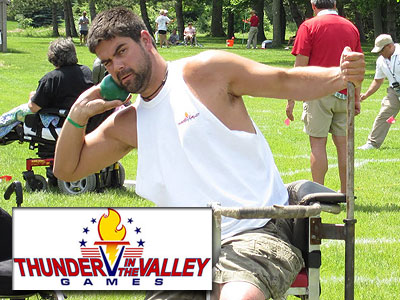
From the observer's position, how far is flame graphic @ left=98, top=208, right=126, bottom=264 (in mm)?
3600

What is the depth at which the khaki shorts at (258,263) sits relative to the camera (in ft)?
11.9

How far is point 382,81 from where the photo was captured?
13.5 metres

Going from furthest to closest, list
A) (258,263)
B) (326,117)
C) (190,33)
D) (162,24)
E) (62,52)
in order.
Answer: (190,33) < (162,24) < (62,52) < (326,117) < (258,263)

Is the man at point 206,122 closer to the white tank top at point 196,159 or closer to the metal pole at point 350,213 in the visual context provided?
the white tank top at point 196,159

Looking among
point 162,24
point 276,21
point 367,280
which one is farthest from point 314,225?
point 276,21

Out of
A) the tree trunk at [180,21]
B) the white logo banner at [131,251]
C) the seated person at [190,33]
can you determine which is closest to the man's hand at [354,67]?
the white logo banner at [131,251]

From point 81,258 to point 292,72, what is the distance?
147cm

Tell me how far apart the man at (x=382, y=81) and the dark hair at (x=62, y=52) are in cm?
516

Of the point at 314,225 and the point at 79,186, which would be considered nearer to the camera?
the point at 314,225

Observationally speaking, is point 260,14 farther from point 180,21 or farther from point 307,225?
point 307,225

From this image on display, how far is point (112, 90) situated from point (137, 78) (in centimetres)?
16

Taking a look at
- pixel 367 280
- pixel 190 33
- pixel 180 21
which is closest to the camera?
pixel 367 280

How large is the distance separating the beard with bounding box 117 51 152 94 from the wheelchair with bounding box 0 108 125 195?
536 centimetres

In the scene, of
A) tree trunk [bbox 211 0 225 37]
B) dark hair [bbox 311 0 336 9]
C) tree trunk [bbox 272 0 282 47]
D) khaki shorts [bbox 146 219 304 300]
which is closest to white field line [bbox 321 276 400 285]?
khaki shorts [bbox 146 219 304 300]
